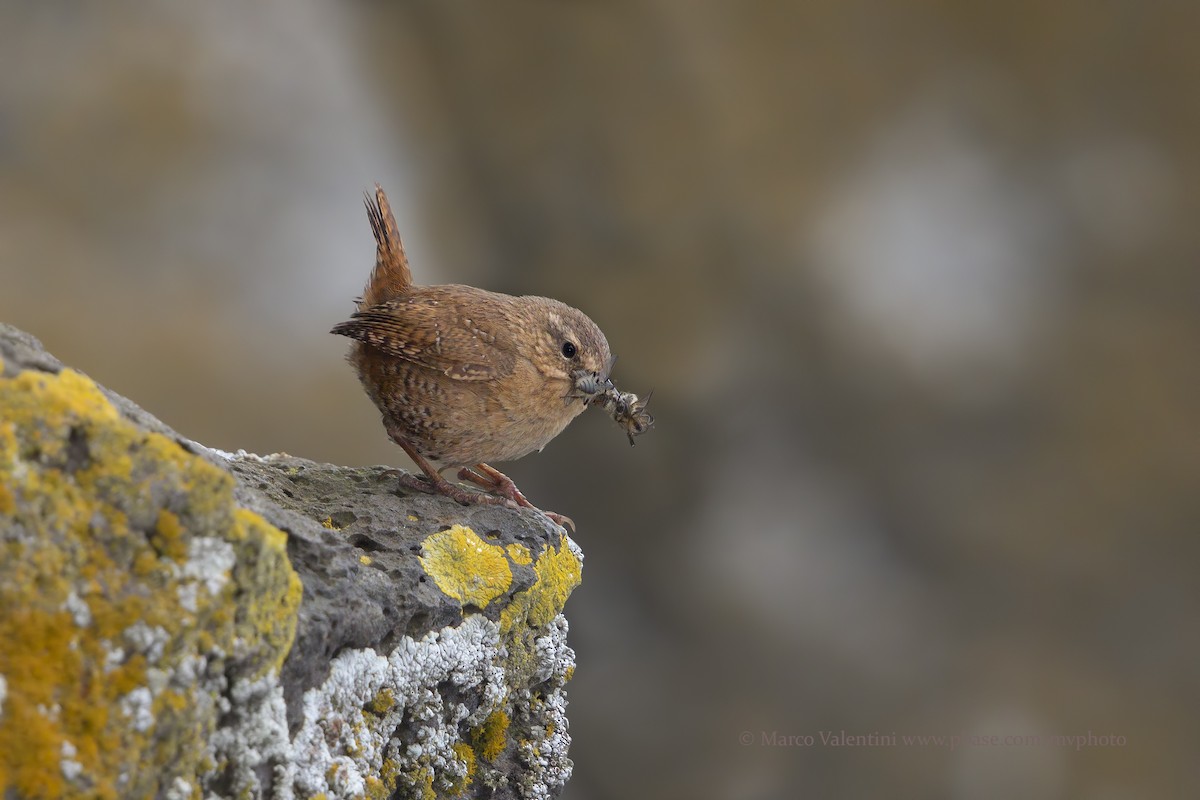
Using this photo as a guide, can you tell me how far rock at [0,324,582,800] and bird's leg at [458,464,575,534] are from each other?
0.90 meters

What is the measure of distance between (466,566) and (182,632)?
3.38 ft

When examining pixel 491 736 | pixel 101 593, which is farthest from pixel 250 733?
pixel 491 736

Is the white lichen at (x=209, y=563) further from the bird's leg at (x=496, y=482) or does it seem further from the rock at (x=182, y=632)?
the bird's leg at (x=496, y=482)

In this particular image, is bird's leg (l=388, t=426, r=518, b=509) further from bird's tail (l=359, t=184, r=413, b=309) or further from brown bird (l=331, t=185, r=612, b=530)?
bird's tail (l=359, t=184, r=413, b=309)

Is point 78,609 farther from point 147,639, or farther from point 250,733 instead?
point 250,733

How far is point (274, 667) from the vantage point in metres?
1.59

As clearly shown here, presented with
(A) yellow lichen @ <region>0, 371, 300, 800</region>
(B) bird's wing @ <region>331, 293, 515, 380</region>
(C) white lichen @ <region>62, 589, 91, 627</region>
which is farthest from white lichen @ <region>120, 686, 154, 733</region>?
(B) bird's wing @ <region>331, 293, 515, 380</region>

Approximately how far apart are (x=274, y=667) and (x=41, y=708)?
371mm

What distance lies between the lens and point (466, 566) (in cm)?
241

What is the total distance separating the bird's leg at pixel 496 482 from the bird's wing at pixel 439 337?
429 mm

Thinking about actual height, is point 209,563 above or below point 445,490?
below

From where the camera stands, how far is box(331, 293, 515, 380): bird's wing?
2.88 meters

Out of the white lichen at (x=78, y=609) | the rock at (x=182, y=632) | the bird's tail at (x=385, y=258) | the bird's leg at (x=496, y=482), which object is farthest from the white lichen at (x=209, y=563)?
the bird's tail at (x=385, y=258)

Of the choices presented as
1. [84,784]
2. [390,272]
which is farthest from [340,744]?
[390,272]
